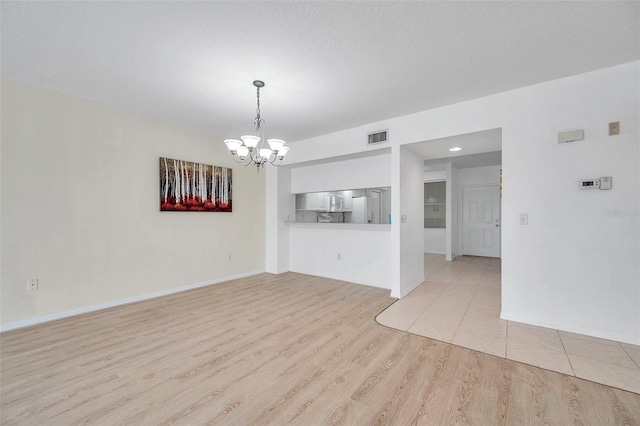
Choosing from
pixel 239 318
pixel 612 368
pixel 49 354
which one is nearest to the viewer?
pixel 612 368

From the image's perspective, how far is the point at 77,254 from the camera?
334cm

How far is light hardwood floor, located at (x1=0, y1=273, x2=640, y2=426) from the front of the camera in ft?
5.48

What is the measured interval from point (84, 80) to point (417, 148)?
14.2ft

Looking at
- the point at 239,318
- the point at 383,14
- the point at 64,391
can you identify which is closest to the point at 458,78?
the point at 383,14

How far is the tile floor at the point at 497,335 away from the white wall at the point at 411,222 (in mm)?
253

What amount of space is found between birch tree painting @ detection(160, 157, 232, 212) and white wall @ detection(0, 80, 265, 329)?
11 cm

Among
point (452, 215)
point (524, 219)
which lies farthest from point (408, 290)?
point (452, 215)

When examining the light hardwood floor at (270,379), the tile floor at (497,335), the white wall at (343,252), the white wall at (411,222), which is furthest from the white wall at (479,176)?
the light hardwood floor at (270,379)

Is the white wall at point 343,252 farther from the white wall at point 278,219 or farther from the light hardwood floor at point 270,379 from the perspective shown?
the light hardwood floor at point 270,379

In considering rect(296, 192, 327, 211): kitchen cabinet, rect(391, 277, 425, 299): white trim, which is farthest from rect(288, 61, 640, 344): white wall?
rect(296, 192, 327, 211): kitchen cabinet

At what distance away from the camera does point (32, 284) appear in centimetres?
303

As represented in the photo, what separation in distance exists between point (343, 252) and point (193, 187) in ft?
9.58

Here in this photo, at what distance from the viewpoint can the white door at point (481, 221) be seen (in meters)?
7.57

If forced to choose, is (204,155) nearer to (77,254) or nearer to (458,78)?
(77,254)
